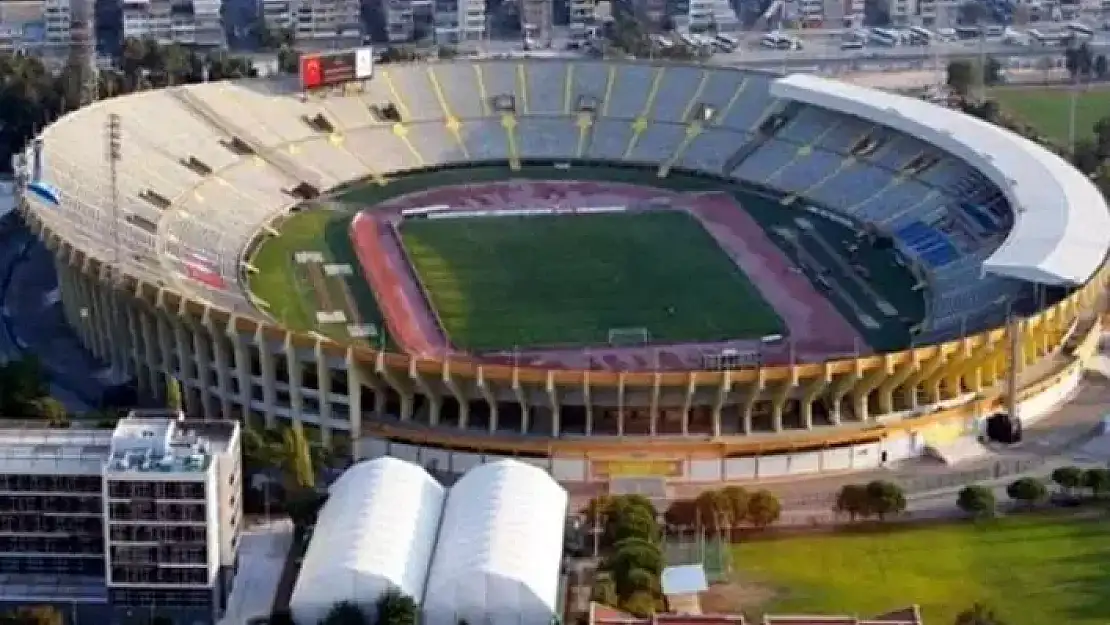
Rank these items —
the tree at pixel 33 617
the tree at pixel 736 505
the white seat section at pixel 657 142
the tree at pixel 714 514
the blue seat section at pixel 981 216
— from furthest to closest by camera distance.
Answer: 1. the white seat section at pixel 657 142
2. the blue seat section at pixel 981 216
3. the tree at pixel 736 505
4. the tree at pixel 714 514
5. the tree at pixel 33 617

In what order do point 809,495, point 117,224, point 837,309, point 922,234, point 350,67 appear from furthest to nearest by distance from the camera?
point 350,67 < point 922,234 < point 837,309 < point 117,224 < point 809,495

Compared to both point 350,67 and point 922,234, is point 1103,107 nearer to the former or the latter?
point 922,234

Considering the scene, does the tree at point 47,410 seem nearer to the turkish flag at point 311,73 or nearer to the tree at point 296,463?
the tree at point 296,463

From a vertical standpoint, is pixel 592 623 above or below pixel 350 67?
below

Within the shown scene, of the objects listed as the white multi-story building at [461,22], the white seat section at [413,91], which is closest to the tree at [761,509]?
the white seat section at [413,91]

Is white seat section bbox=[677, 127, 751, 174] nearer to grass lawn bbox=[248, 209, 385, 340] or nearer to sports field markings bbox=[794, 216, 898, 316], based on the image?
sports field markings bbox=[794, 216, 898, 316]

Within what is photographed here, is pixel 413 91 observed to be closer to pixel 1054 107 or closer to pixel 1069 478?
pixel 1054 107

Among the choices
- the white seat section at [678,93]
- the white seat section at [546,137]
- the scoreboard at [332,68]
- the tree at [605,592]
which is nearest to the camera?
the tree at [605,592]

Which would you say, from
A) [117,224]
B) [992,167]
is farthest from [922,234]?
[117,224]
